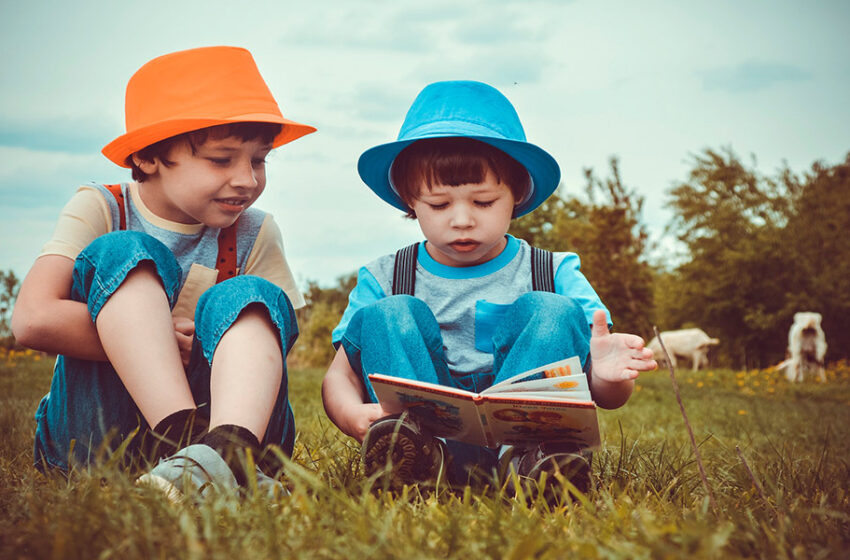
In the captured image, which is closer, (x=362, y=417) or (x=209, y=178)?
(x=362, y=417)

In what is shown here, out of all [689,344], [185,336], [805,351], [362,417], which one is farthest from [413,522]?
[689,344]

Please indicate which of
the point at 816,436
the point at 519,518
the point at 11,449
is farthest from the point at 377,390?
the point at 816,436

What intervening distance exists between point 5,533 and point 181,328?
3.12ft

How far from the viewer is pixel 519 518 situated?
4.61 ft

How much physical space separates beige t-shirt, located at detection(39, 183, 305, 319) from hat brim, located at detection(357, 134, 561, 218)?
0.41m

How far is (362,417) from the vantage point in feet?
6.57

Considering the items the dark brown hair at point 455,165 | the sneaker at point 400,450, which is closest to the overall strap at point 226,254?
the dark brown hair at point 455,165

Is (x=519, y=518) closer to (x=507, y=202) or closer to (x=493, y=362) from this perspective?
(x=493, y=362)

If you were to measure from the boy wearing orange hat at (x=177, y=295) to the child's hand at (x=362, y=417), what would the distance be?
0.75 feet

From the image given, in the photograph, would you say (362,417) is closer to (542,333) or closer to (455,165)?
(542,333)

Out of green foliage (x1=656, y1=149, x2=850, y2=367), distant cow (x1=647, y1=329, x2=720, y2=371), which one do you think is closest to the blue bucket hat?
distant cow (x1=647, y1=329, x2=720, y2=371)

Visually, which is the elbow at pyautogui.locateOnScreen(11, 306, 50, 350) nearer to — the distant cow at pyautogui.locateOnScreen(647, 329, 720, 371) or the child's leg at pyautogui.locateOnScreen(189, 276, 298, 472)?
the child's leg at pyautogui.locateOnScreen(189, 276, 298, 472)

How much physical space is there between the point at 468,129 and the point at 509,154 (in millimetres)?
195

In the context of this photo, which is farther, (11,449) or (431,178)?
(11,449)
